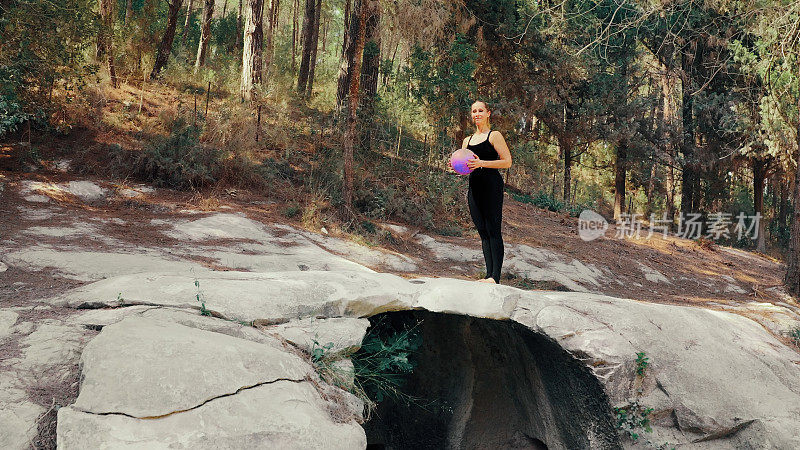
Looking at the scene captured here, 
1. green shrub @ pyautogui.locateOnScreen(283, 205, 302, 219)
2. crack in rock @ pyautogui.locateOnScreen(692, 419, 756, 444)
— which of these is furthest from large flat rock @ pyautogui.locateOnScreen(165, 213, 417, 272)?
crack in rock @ pyautogui.locateOnScreen(692, 419, 756, 444)

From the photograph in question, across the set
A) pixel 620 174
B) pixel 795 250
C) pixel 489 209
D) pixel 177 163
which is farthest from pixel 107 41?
pixel 620 174

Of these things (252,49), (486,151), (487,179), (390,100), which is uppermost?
(252,49)

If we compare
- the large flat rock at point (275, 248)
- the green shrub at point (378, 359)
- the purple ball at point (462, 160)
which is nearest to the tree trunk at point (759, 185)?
the large flat rock at point (275, 248)

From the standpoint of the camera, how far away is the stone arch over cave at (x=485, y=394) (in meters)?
5.68

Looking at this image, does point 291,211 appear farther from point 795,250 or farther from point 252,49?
point 795,250

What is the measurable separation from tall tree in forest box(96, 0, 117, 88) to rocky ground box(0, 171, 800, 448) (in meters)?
4.20

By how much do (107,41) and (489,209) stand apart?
10214mm

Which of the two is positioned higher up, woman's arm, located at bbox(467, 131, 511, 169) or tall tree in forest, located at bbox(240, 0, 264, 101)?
tall tree in forest, located at bbox(240, 0, 264, 101)

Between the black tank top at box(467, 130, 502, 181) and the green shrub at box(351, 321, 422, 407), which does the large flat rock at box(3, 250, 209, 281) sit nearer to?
the green shrub at box(351, 321, 422, 407)

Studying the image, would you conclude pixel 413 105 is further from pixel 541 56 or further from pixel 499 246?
pixel 499 246

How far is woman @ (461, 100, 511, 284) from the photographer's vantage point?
527 cm

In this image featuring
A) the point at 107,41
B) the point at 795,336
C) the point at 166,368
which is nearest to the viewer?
the point at 166,368

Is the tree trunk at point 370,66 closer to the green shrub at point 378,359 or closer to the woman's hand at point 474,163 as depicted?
the green shrub at point 378,359

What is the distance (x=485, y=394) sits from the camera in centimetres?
703
